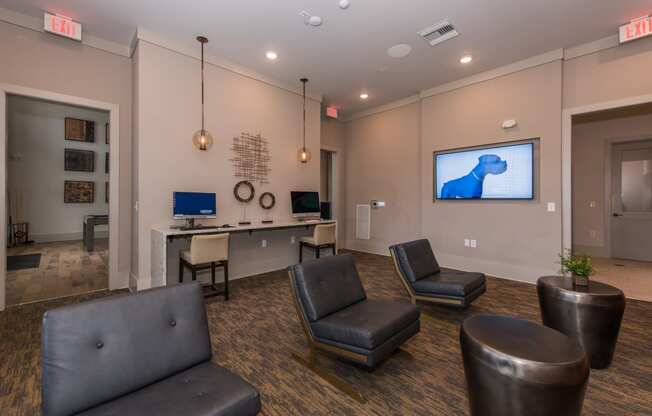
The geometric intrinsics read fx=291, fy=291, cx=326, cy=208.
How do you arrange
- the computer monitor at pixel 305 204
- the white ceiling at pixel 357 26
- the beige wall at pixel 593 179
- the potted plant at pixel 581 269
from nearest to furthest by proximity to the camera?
the potted plant at pixel 581 269 < the white ceiling at pixel 357 26 < the computer monitor at pixel 305 204 < the beige wall at pixel 593 179

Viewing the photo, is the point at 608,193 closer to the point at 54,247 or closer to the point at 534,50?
the point at 534,50

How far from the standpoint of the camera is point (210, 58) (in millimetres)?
4297

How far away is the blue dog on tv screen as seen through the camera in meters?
4.72

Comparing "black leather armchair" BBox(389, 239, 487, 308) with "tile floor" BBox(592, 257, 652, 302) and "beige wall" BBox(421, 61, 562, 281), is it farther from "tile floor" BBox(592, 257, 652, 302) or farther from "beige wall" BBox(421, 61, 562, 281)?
"tile floor" BBox(592, 257, 652, 302)

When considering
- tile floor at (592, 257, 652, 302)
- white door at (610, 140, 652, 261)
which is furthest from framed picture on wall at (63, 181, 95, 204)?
white door at (610, 140, 652, 261)

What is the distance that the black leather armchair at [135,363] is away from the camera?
1.20 metres

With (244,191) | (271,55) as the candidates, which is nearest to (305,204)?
(244,191)

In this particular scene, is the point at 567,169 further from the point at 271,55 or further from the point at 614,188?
the point at 271,55

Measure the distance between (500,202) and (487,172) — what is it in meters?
0.53

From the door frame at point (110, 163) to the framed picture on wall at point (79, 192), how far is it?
18.6 feet

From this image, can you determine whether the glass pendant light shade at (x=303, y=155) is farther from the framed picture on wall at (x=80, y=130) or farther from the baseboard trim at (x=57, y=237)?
the baseboard trim at (x=57, y=237)

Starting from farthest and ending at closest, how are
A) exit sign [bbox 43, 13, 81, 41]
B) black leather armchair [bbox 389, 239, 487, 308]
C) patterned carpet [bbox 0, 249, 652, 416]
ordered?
exit sign [bbox 43, 13, 81, 41] < black leather armchair [bbox 389, 239, 487, 308] < patterned carpet [bbox 0, 249, 652, 416]

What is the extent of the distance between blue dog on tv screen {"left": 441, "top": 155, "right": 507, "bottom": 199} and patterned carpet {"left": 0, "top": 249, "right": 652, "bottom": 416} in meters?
2.01

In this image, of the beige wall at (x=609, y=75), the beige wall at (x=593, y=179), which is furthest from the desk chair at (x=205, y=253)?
the beige wall at (x=593, y=179)
